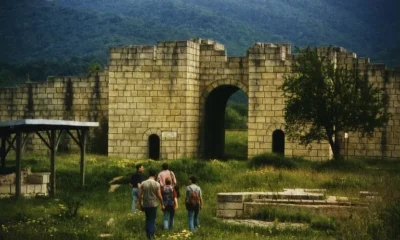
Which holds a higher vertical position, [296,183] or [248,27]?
[248,27]

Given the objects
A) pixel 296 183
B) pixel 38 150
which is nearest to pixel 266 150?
pixel 296 183

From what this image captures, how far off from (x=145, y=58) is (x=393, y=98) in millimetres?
10302

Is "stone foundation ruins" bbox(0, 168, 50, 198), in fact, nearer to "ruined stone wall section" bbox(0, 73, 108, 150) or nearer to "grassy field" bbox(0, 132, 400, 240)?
"grassy field" bbox(0, 132, 400, 240)

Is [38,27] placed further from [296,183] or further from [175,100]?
[296,183]

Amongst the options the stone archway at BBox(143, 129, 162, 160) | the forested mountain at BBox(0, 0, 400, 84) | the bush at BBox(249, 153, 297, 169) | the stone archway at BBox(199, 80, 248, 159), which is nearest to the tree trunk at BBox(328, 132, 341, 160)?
the bush at BBox(249, 153, 297, 169)

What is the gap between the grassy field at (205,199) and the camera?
44.5 feet

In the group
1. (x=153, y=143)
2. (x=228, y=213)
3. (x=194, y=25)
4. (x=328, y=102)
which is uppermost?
(x=194, y=25)

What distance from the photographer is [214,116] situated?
1281 inches

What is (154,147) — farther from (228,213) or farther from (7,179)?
(228,213)

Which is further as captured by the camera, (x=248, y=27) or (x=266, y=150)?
(x=248, y=27)

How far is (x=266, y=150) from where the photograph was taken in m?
29.1

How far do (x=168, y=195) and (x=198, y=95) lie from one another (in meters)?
15.8

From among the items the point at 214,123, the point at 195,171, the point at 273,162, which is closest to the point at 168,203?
the point at 195,171

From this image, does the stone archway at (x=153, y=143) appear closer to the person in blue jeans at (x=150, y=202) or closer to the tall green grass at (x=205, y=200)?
the tall green grass at (x=205, y=200)
